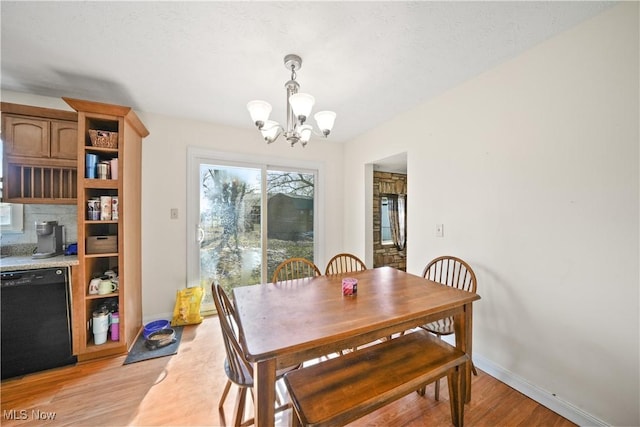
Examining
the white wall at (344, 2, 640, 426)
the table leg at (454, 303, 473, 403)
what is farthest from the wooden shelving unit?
the white wall at (344, 2, 640, 426)

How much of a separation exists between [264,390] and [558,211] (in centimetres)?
198

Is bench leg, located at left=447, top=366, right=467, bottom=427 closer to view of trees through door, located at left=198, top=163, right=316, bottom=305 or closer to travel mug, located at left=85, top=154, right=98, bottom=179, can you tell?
view of trees through door, located at left=198, top=163, right=316, bottom=305

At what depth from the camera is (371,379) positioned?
1.18 metres

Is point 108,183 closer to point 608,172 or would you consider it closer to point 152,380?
point 152,380

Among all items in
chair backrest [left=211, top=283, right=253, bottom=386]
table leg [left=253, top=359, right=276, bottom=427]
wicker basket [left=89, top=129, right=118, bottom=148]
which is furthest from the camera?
wicker basket [left=89, top=129, right=118, bottom=148]

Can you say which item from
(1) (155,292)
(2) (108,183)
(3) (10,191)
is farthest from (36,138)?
(1) (155,292)

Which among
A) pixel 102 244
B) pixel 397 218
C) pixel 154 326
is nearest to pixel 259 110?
pixel 102 244

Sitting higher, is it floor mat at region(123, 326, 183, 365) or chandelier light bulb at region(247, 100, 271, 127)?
chandelier light bulb at region(247, 100, 271, 127)

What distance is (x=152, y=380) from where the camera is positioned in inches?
71.1

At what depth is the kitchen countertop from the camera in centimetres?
173

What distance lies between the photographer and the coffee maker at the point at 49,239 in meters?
2.08

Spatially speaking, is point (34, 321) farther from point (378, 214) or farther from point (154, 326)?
point (378, 214)

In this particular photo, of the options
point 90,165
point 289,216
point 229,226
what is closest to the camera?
point 90,165

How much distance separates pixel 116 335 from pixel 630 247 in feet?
12.2
